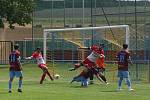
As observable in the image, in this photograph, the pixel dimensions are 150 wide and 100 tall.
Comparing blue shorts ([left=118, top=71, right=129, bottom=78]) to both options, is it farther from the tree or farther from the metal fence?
the metal fence

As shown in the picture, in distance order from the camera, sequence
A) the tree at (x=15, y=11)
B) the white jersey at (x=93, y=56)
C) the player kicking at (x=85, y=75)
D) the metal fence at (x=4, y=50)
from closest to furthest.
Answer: the player kicking at (x=85, y=75) < the white jersey at (x=93, y=56) < the tree at (x=15, y=11) < the metal fence at (x=4, y=50)

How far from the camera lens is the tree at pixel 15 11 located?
51781mm

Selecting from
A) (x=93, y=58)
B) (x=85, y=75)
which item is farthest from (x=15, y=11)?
(x=85, y=75)

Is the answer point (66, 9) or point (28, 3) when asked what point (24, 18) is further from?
point (66, 9)

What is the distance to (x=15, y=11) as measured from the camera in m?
51.6

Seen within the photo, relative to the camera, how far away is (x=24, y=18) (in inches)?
2073

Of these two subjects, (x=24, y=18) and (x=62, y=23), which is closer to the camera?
(x=24, y=18)

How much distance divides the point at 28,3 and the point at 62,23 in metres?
11.3

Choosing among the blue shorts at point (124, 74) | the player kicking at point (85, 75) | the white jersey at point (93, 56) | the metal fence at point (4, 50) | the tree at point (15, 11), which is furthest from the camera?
the metal fence at point (4, 50)

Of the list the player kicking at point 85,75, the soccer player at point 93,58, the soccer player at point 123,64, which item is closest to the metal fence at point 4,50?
the player kicking at point 85,75

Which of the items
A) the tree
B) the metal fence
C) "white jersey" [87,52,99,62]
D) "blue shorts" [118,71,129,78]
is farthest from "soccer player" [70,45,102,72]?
the metal fence

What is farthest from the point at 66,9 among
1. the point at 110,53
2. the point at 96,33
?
the point at 110,53

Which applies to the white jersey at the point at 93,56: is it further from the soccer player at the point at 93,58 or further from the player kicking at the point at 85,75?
the player kicking at the point at 85,75

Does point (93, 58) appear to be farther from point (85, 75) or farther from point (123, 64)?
point (123, 64)
